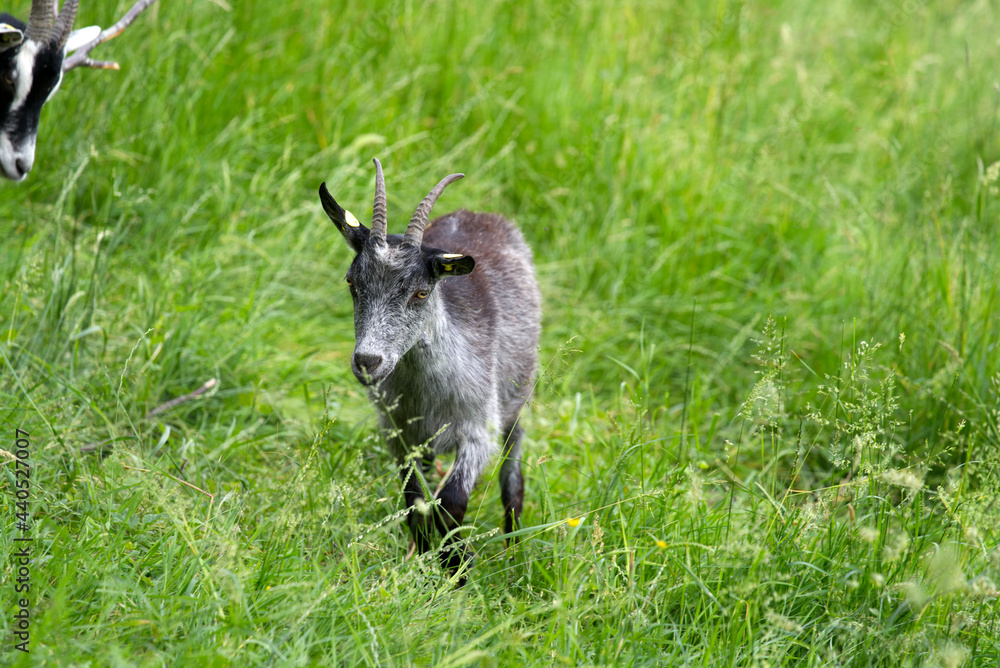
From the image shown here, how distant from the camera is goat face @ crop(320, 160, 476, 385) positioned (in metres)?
3.58

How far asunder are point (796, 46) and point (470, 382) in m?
5.53

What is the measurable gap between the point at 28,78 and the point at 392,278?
2308 mm

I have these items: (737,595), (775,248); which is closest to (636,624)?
(737,595)

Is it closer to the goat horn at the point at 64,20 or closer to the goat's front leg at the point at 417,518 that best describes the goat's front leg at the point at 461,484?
the goat's front leg at the point at 417,518

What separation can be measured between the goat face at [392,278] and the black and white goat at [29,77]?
1.90 m

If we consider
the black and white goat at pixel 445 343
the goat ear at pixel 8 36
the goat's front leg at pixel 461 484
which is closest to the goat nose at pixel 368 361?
the black and white goat at pixel 445 343

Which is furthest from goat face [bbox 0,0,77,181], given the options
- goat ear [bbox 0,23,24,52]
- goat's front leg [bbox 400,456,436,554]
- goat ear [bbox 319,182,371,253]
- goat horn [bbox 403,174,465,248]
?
goat's front leg [bbox 400,456,436,554]

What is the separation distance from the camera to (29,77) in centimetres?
448

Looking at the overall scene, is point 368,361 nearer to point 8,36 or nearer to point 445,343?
point 445,343

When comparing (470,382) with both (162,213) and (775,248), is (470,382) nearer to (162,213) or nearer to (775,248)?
(162,213)

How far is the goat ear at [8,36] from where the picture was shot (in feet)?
13.2

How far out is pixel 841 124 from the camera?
7590 mm

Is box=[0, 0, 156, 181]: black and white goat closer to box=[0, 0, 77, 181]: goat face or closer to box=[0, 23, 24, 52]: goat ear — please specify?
box=[0, 0, 77, 181]: goat face

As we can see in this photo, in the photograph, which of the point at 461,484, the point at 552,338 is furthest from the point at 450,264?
the point at 552,338
